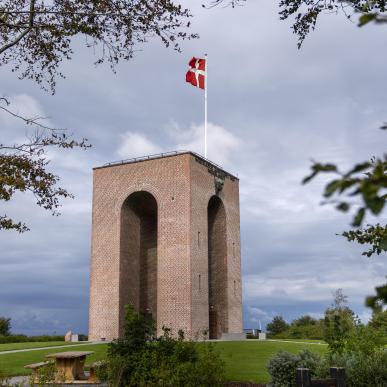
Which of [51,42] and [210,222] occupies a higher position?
[210,222]

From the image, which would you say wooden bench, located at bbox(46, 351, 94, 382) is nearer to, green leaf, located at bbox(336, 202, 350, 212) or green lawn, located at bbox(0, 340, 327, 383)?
green lawn, located at bbox(0, 340, 327, 383)

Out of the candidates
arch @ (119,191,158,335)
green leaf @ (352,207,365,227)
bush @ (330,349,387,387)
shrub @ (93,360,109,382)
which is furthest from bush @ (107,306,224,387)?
arch @ (119,191,158,335)

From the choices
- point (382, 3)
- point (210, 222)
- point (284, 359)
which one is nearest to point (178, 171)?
point (210, 222)

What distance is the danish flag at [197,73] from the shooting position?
3496 cm

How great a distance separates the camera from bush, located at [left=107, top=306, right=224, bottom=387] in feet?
38.1

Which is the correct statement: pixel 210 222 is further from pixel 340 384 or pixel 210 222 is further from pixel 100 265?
pixel 340 384

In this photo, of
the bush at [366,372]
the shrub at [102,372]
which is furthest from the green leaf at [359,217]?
the shrub at [102,372]

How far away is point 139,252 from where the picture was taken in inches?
1470

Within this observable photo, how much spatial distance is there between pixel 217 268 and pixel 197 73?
1321 centimetres

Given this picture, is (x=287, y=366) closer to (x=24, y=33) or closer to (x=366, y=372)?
(x=366, y=372)

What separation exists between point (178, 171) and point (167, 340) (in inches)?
845

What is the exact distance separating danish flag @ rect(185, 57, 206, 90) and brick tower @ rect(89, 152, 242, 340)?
483 centimetres

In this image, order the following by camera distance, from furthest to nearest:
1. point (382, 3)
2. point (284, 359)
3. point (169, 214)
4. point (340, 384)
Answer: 1. point (169, 214)
2. point (284, 359)
3. point (382, 3)
4. point (340, 384)

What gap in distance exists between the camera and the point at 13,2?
10.8m
